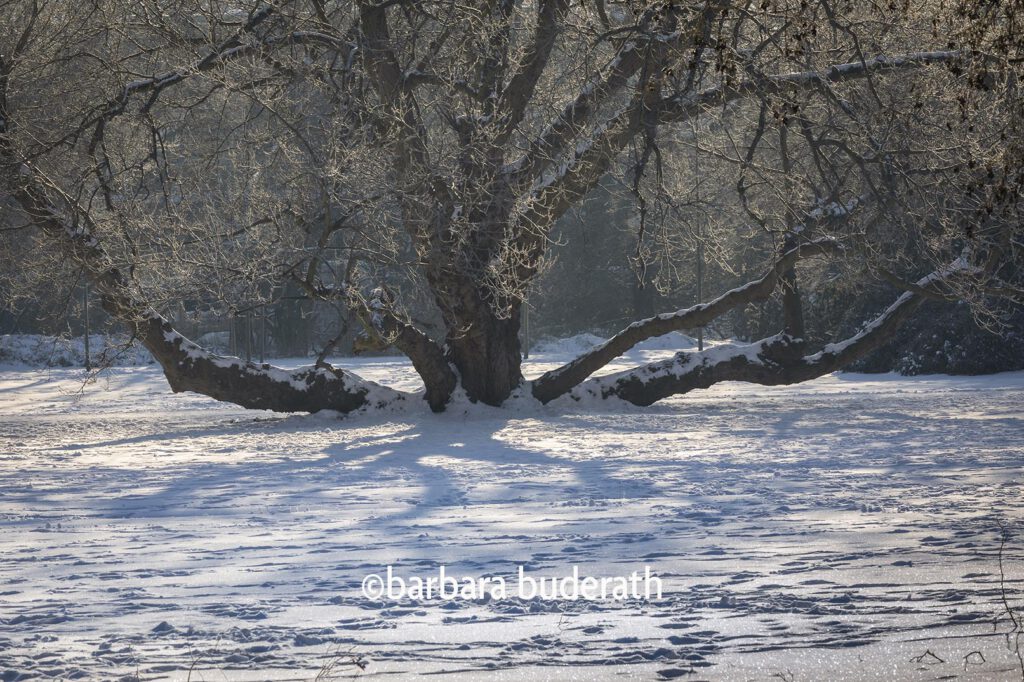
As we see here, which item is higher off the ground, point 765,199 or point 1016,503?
point 765,199

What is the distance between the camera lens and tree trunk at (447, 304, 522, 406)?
16359mm

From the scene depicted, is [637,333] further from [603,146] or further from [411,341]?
[411,341]

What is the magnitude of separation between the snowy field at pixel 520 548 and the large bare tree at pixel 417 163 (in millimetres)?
2057

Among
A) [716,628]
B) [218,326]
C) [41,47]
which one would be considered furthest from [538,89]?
[218,326]

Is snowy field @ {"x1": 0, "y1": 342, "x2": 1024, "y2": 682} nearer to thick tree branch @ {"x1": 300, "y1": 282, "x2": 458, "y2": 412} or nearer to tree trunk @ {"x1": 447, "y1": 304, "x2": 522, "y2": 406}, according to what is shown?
thick tree branch @ {"x1": 300, "y1": 282, "x2": 458, "y2": 412}

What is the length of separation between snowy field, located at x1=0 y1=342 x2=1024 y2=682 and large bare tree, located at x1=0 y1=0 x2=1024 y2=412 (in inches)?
81.0

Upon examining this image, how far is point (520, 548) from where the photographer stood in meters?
7.05

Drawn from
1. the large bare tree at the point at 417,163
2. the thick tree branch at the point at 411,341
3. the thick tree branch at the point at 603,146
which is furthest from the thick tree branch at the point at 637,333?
the thick tree branch at the point at 603,146

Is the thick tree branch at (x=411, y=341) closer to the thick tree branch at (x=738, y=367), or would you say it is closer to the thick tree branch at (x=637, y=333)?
the thick tree branch at (x=637, y=333)

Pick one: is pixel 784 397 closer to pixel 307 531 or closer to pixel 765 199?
pixel 765 199

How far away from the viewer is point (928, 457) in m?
11.2

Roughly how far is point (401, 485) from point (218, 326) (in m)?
28.0

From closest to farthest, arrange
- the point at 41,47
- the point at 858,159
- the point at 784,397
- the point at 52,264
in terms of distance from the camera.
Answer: the point at 858,159 < the point at 41,47 < the point at 52,264 < the point at 784,397

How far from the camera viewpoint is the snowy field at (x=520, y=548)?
4.82 meters
